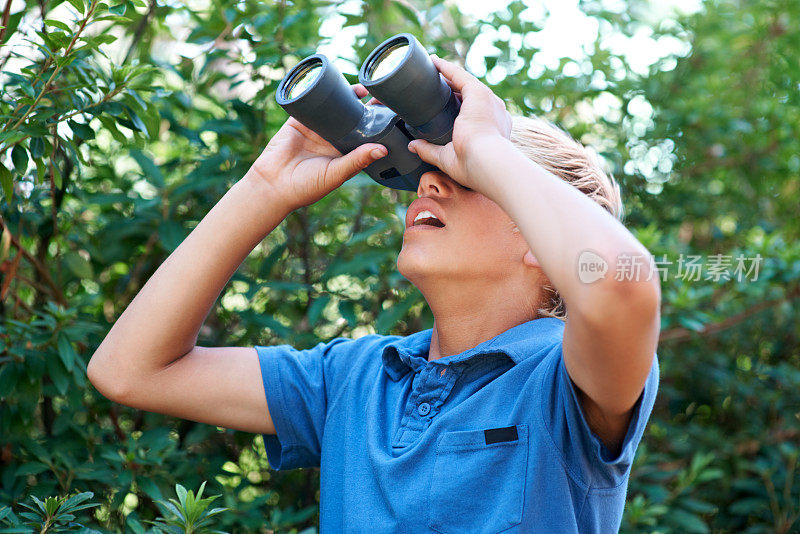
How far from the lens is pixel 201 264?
1.43 m

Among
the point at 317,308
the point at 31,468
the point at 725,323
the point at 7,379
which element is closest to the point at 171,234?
the point at 317,308

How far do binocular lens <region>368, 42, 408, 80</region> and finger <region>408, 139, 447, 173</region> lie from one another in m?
0.14

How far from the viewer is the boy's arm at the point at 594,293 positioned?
3.23ft

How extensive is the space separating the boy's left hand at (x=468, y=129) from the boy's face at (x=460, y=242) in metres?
0.10

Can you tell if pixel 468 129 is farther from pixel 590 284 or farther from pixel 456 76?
pixel 590 284

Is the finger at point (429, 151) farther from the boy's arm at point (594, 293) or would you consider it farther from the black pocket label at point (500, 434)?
the black pocket label at point (500, 434)

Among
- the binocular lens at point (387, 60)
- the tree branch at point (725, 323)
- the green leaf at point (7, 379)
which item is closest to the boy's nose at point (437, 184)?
the binocular lens at point (387, 60)

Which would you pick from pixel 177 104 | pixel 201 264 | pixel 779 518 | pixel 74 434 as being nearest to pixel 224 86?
pixel 177 104

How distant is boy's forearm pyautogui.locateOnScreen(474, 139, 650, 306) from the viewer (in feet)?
3.28

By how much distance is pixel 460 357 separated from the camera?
51.9 inches

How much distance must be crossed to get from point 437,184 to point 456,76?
0.70 ft

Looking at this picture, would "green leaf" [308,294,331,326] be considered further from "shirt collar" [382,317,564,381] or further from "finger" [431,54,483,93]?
"finger" [431,54,483,93]

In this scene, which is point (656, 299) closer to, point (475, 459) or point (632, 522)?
point (475, 459)

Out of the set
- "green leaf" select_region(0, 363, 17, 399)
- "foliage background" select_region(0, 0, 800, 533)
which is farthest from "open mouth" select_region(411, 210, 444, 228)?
"green leaf" select_region(0, 363, 17, 399)
